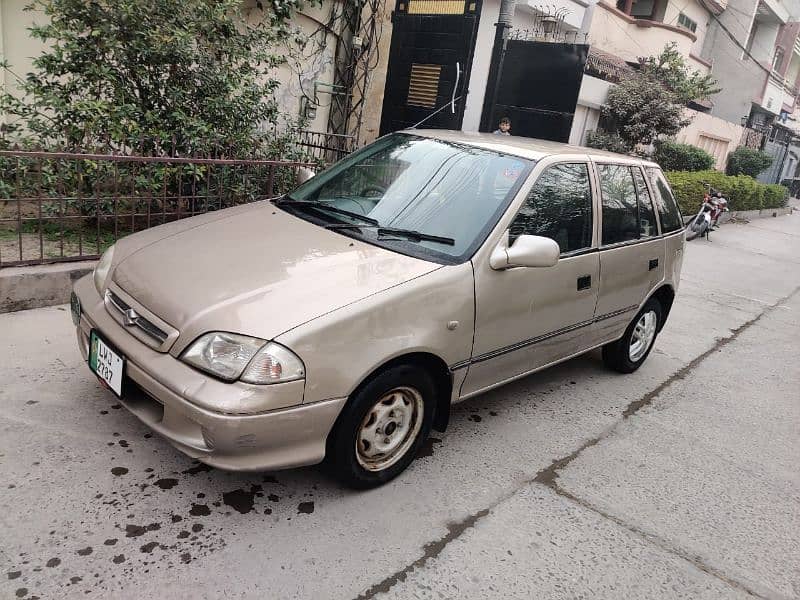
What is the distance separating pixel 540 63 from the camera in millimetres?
12281

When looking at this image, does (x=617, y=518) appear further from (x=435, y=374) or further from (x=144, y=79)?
(x=144, y=79)

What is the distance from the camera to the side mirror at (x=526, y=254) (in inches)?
123

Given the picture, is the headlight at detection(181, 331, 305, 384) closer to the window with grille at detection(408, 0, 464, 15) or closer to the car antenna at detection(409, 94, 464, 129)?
the car antenna at detection(409, 94, 464, 129)

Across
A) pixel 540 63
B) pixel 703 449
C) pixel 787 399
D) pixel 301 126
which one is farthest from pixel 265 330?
pixel 540 63

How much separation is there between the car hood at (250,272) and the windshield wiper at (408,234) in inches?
4.7

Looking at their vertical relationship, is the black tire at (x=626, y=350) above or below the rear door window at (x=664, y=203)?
below

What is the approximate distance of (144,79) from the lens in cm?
566

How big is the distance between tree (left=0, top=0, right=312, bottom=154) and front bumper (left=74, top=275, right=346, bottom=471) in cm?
342

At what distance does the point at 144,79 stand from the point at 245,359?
13.9ft

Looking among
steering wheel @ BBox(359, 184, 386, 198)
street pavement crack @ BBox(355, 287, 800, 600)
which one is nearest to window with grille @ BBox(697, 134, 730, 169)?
street pavement crack @ BBox(355, 287, 800, 600)

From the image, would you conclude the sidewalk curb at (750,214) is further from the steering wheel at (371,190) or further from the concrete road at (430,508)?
the steering wheel at (371,190)

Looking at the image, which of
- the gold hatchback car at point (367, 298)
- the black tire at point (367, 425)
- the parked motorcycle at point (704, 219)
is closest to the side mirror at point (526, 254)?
the gold hatchback car at point (367, 298)

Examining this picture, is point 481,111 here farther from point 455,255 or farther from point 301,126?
point 455,255

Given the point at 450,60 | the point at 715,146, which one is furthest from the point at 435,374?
the point at 715,146
